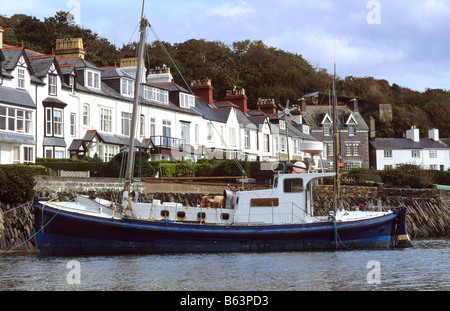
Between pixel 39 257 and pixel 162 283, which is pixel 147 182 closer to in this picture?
pixel 39 257

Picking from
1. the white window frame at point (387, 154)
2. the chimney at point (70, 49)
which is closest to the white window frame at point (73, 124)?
the chimney at point (70, 49)

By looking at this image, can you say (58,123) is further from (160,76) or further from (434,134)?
(434,134)

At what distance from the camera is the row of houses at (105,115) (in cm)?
4128

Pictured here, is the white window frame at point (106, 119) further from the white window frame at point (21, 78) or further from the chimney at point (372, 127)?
the chimney at point (372, 127)

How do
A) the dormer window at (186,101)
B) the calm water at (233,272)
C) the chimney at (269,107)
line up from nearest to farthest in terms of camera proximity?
the calm water at (233,272) < the dormer window at (186,101) < the chimney at (269,107)

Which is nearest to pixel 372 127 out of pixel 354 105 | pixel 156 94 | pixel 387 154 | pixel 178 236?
pixel 354 105

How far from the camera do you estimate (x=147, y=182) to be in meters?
38.1

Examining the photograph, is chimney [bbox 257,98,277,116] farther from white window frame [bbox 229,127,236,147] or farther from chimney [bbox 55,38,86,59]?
chimney [bbox 55,38,86,59]

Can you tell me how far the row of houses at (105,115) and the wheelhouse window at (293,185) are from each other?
2.29 meters

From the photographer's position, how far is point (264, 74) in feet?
310

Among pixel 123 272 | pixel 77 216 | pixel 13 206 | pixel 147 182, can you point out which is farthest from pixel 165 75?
pixel 123 272

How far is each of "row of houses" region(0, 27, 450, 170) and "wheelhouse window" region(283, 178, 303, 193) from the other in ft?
7.51

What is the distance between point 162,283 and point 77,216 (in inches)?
311

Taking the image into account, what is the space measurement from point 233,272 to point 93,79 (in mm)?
30657
